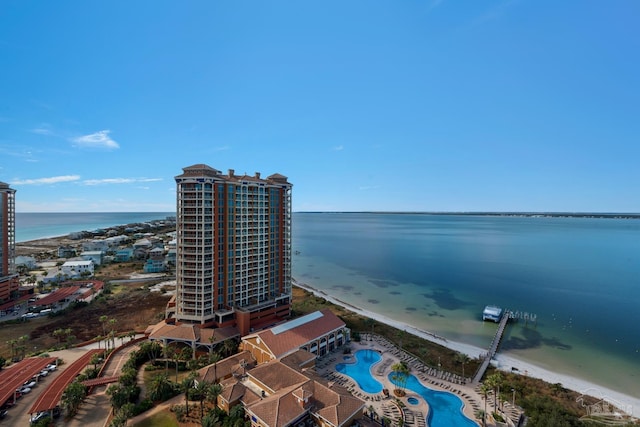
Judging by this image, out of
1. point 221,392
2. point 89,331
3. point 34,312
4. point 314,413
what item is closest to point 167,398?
point 221,392

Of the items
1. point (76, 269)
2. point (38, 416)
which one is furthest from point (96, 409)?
point (76, 269)

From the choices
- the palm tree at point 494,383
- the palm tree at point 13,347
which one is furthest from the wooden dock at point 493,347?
the palm tree at point 13,347

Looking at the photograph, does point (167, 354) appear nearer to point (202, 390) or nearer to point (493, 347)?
point (202, 390)

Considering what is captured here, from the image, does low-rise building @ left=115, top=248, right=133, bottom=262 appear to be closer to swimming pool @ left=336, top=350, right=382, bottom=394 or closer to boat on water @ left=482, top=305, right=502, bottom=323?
swimming pool @ left=336, top=350, right=382, bottom=394

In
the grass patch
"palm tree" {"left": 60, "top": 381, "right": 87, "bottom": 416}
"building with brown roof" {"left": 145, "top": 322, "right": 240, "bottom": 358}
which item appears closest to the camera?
the grass patch

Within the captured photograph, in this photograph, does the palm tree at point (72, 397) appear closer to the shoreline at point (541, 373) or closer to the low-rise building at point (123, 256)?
the shoreline at point (541, 373)

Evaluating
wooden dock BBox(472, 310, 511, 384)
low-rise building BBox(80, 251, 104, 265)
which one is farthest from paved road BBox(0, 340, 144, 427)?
low-rise building BBox(80, 251, 104, 265)
